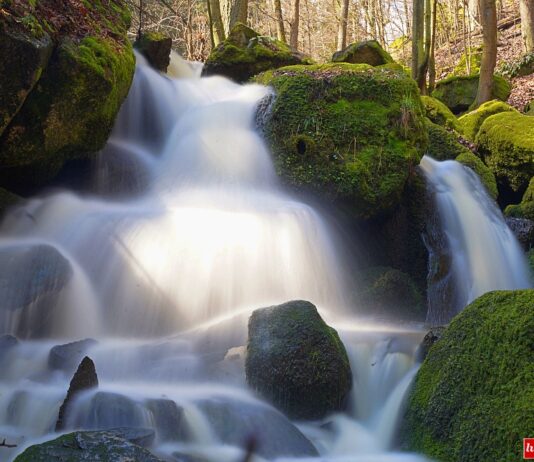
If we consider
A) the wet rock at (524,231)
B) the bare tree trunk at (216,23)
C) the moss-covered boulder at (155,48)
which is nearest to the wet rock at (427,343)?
the wet rock at (524,231)

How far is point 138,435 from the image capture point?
336 cm

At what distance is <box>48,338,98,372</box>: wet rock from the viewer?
4.46 meters

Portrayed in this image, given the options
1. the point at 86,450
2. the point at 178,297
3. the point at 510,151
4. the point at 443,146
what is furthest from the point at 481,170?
the point at 86,450

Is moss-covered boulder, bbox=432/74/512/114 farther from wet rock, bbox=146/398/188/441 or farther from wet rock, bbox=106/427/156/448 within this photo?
wet rock, bbox=106/427/156/448

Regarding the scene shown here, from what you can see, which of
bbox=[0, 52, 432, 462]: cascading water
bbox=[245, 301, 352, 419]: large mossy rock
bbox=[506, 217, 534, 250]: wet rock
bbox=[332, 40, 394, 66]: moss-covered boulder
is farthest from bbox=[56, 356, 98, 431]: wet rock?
bbox=[332, 40, 394, 66]: moss-covered boulder

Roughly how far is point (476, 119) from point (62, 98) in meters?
8.25

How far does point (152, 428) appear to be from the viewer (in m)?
3.61

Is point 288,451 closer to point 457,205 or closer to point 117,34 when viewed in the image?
point 457,205

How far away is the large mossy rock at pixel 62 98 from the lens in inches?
252

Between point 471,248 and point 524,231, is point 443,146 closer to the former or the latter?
point 524,231

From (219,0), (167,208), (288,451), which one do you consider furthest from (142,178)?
(219,0)

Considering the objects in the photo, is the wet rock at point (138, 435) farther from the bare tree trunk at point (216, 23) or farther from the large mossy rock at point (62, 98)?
the bare tree trunk at point (216, 23)

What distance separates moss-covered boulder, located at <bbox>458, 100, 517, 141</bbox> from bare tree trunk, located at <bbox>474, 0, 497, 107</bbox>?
147cm

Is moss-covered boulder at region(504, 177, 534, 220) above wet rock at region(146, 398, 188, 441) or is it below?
above
